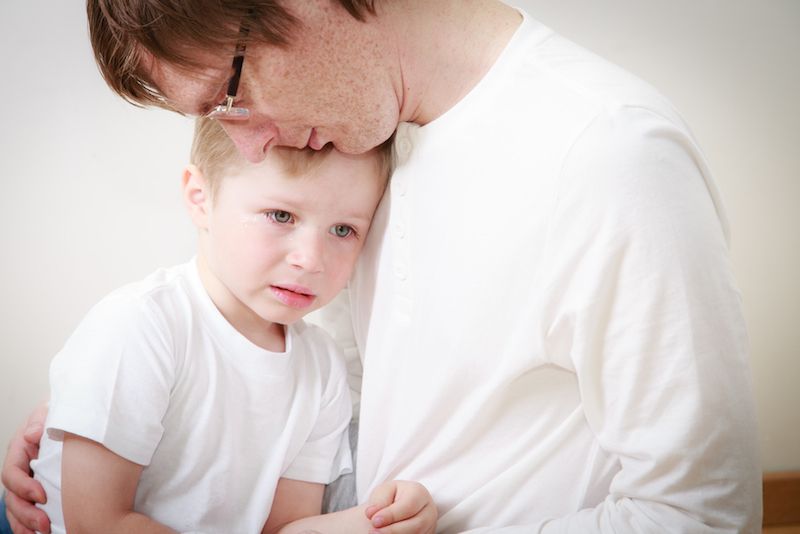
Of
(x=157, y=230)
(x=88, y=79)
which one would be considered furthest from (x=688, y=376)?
(x=88, y=79)

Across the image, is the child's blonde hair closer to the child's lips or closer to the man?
the man

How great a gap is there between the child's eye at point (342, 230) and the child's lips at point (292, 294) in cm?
11

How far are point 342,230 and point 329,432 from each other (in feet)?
1.27

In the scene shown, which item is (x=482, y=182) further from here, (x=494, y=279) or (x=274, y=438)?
(x=274, y=438)

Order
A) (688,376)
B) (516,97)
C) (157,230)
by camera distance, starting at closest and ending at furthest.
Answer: (688,376) → (516,97) → (157,230)

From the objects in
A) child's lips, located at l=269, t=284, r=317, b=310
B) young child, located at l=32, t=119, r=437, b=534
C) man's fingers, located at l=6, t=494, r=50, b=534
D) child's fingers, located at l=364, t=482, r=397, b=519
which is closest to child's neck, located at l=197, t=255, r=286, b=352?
young child, located at l=32, t=119, r=437, b=534

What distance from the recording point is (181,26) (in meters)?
0.91

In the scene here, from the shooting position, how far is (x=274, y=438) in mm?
1277

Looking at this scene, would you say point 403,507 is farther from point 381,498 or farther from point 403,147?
point 403,147

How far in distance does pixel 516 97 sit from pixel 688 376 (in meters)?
0.43

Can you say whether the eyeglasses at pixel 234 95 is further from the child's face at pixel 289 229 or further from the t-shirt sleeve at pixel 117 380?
the t-shirt sleeve at pixel 117 380

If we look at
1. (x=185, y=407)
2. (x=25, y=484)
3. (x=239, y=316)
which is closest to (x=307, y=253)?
(x=239, y=316)

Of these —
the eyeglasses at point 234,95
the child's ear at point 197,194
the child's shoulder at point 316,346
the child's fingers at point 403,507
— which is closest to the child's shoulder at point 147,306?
the child's ear at point 197,194

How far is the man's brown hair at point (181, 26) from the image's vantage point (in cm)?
91
